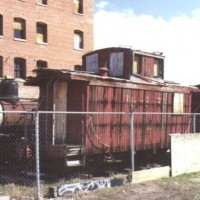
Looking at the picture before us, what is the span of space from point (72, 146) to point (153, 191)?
286 cm

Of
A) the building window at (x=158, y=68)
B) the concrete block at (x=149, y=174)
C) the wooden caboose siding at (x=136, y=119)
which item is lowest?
the concrete block at (x=149, y=174)

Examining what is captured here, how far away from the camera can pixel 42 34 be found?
126ft

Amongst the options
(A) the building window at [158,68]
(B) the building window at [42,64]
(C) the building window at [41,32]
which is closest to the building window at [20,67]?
(B) the building window at [42,64]

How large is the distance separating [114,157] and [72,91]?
3.84 meters

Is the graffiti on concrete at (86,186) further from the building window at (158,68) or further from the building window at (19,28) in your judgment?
the building window at (19,28)

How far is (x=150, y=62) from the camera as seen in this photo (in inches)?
835

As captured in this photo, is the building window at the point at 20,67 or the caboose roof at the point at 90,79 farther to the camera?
the building window at the point at 20,67

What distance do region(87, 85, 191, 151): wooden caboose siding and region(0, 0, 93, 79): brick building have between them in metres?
17.9

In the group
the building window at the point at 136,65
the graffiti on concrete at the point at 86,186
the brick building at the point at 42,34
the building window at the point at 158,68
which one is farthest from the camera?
the brick building at the point at 42,34

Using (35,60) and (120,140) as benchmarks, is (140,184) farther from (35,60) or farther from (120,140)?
(35,60)

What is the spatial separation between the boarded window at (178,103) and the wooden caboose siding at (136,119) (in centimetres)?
26

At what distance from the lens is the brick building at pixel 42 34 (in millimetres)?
35438

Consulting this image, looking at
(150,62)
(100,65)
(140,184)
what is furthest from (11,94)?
(140,184)

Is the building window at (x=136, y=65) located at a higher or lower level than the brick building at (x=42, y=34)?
lower
